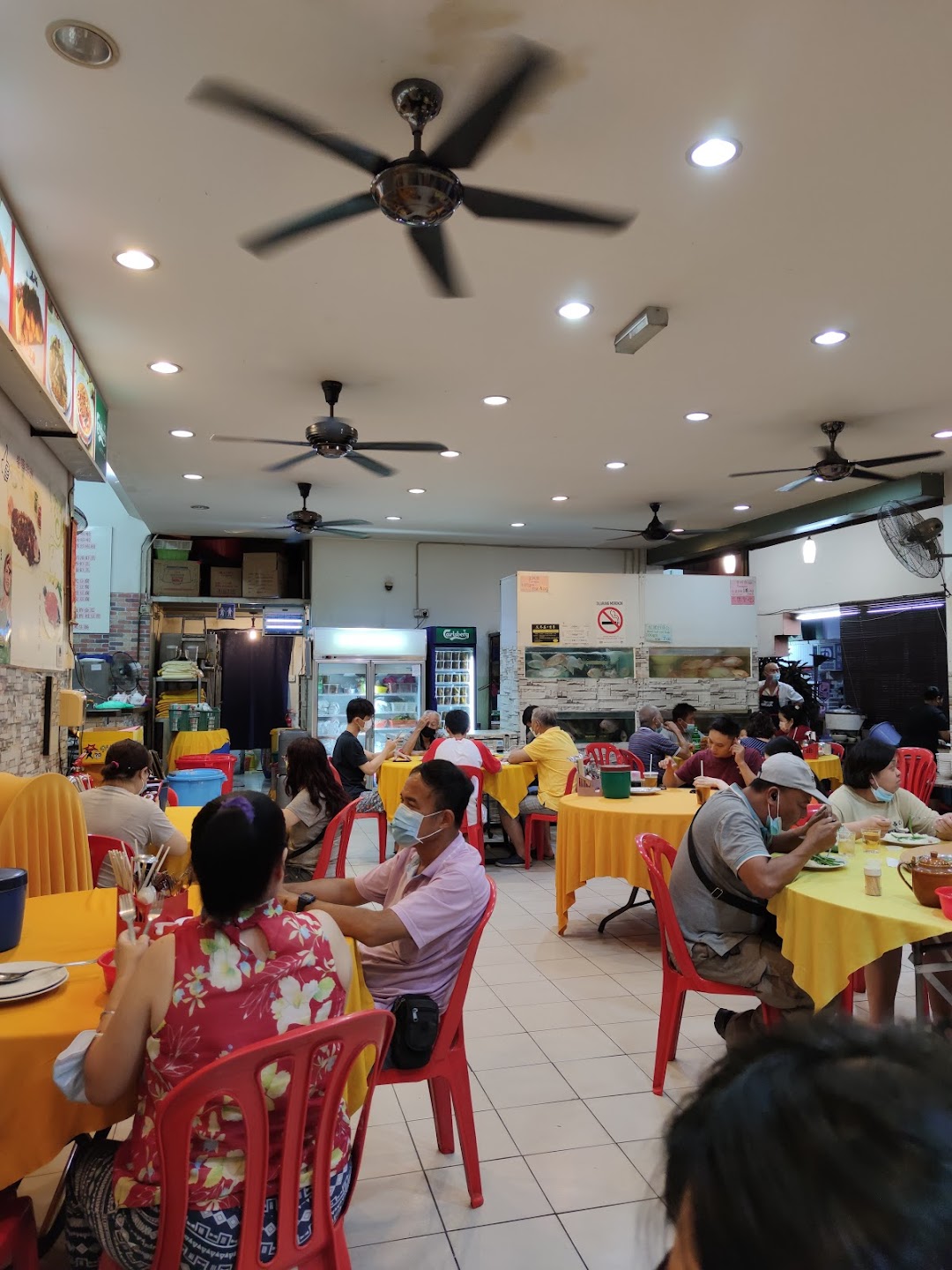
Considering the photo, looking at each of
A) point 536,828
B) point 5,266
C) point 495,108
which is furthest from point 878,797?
point 5,266

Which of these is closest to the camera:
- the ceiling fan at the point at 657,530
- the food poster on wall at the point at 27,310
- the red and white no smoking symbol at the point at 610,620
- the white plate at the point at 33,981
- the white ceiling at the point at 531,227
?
the white plate at the point at 33,981

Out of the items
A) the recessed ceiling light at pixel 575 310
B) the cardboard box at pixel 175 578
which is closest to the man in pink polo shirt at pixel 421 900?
the recessed ceiling light at pixel 575 310

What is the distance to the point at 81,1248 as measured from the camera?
5.65 ft

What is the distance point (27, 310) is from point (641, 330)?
3048mm

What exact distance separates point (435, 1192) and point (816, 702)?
8.09 metres

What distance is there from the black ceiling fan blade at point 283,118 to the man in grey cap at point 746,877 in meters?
2.59

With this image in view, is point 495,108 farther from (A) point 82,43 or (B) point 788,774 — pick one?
(B) point 788,774

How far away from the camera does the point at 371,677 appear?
11.1 metres

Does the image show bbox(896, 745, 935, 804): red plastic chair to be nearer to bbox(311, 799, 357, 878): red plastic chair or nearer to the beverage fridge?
bbox(311, 799, 357, 878): red plastic chair

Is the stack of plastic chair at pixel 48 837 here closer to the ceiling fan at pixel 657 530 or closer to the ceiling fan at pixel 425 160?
the ceiling fan at pixel 425 160

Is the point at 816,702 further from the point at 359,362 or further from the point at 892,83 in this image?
the point at 892,83

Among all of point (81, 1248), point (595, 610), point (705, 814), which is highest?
point (595, 610)

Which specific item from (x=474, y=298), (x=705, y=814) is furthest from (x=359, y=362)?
(x=705, y=814)

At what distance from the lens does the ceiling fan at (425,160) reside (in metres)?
2.45
